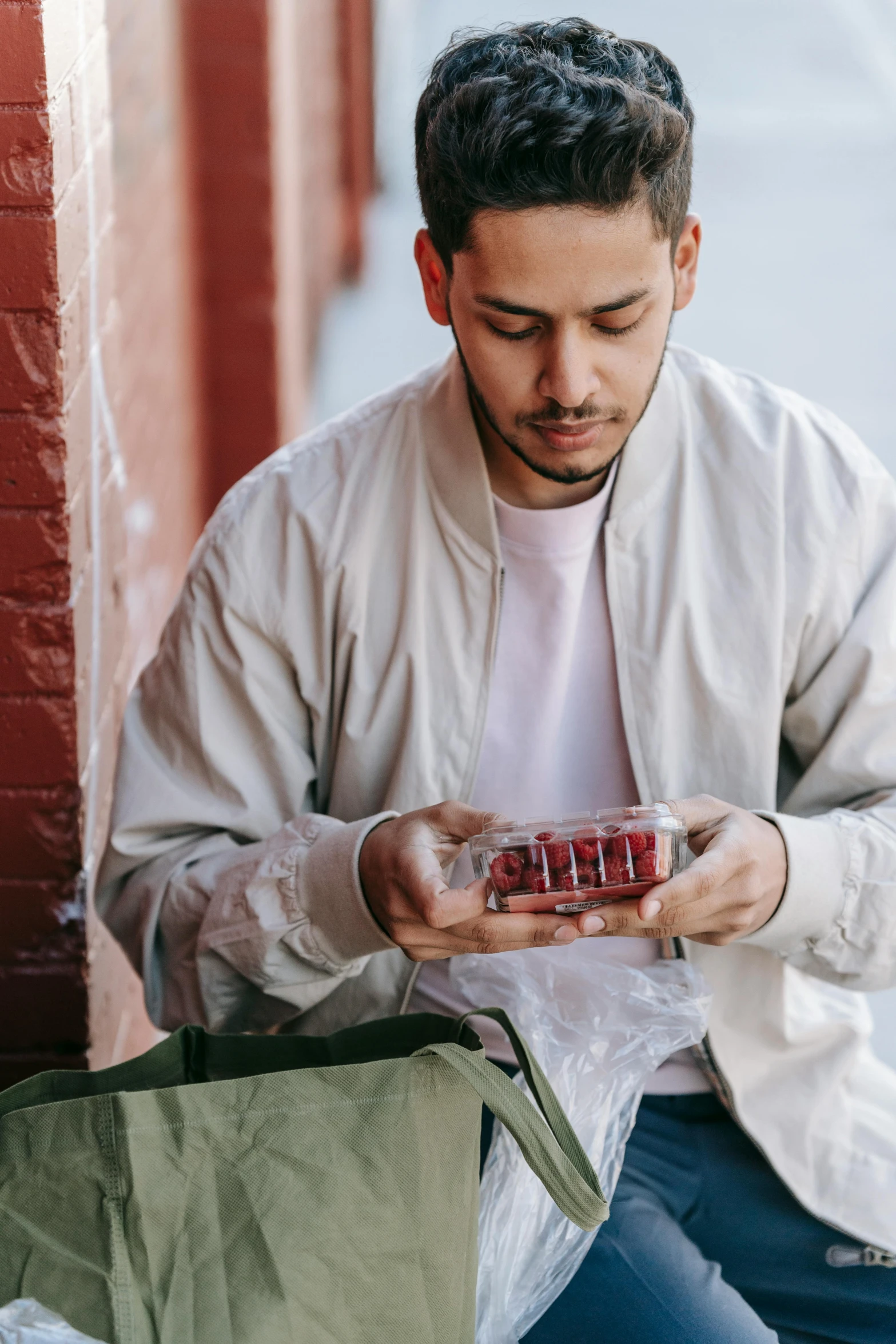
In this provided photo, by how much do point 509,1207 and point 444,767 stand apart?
54cm

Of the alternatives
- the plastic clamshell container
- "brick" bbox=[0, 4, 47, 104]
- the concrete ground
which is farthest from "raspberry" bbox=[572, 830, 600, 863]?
the concrete ground

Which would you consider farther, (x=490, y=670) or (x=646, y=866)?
(x=490, y=670)

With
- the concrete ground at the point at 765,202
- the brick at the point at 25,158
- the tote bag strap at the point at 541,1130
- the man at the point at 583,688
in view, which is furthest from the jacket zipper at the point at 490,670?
the concrete ground at the point at 765,202

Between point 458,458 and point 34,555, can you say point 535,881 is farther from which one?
point 34,555

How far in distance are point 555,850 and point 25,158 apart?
101 cm

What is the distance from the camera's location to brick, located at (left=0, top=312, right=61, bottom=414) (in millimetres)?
1786

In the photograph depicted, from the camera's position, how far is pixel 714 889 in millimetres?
1579

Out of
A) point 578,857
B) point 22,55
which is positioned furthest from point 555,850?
point 22,55

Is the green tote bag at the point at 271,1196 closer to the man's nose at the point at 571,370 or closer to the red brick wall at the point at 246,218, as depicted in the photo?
the man's nose at the point at 571,370

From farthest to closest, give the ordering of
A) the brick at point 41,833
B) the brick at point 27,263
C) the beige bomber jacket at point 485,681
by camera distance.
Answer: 1. the brick at point 41,833
2. the beige bomber jacket at point 485,681
3. the brick at point 27,263

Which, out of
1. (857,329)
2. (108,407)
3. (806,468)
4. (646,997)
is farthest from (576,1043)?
(857,329)

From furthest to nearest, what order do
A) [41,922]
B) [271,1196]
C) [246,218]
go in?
1. [246,218]
2. [41,922]
3. [271,1196]

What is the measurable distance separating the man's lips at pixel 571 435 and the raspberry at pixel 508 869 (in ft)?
1.76

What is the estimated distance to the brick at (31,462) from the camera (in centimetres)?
183
